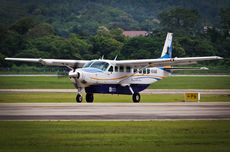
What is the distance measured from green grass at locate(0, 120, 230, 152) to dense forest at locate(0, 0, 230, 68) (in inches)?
1571

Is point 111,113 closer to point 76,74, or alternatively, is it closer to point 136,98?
point 76,74

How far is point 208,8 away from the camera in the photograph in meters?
86.2

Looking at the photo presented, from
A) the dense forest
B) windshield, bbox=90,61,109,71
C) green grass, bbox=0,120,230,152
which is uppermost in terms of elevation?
green grass, bbox=0,120,230,152

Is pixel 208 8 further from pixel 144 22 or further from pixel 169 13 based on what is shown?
pixel 144 22

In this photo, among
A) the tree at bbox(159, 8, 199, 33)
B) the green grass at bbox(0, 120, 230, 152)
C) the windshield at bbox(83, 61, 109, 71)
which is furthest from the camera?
the tree at bbox(159, 8, 199, 33)

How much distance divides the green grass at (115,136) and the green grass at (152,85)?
39853 millimetres

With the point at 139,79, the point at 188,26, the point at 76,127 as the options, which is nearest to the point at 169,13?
the point at 188,26

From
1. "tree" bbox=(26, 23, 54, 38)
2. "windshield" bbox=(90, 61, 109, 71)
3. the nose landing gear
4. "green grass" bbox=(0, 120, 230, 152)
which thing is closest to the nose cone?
"windshield" bbox=(90, 61, 109, 71)

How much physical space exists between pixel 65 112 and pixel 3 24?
40.6 m

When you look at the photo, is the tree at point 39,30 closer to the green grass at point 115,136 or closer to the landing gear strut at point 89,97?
the landing gear strut at point 89,97

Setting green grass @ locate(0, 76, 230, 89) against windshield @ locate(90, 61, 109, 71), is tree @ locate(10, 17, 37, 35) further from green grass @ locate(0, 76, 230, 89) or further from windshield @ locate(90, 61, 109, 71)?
windshield @ locate(90, 61, 109, 71)

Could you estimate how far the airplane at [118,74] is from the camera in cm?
4453

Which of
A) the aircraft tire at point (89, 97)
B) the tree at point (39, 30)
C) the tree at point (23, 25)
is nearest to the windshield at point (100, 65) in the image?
the aircraft tire at point (89, 97)

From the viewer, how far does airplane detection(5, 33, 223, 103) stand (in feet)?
146
